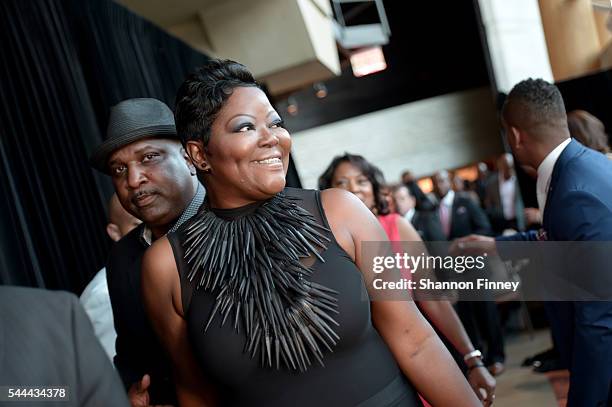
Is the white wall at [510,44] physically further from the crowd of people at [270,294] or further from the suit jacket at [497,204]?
the crowd of people at [270,294]

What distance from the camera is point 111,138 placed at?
2.31 m

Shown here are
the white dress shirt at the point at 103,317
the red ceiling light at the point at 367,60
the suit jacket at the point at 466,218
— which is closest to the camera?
the white dress shirt at the point at 103,317

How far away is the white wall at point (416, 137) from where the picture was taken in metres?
18.4

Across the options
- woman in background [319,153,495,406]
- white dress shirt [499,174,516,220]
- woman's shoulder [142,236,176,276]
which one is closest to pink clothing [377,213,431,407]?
woman in background [319,153,495,406]

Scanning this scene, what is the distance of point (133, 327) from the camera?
7.54 feet

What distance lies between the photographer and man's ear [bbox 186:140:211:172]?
1848 millimetres

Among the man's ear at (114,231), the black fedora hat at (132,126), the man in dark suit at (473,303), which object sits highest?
the black fedora hat at (132,126)

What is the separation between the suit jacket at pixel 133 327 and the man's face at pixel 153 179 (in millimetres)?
150

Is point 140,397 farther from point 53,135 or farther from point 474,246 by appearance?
point 53,135

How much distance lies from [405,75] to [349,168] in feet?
51.3

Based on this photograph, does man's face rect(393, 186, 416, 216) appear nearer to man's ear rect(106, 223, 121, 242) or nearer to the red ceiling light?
man's ear rect(106, 223, 121, 242)

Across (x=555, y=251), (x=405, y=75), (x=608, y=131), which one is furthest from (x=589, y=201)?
(x=405, y=75)

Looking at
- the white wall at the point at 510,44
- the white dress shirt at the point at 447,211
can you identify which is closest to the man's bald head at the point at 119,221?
the white dress shirt at the point at 447,211

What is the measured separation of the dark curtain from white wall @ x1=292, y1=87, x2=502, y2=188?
13.0m
